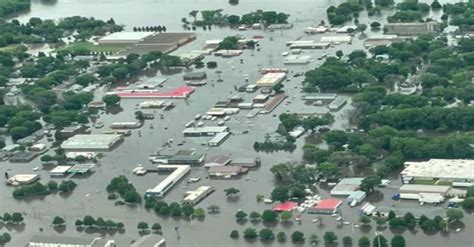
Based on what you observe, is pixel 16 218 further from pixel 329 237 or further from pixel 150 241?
pixel 329 237

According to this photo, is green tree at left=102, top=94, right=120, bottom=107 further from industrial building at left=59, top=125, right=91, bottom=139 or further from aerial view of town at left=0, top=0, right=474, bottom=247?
industrial building at left=59, top=125, right=91, bottom=139

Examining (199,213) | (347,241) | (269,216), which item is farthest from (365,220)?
(199,213)

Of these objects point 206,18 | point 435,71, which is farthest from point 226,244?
point 206,18

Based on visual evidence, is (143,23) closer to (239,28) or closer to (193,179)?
(239,28)

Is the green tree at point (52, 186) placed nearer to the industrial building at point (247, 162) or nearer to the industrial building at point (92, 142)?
the industrial building at point (92, 142)

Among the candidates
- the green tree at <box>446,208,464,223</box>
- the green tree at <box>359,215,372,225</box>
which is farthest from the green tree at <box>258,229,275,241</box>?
the green tree at <box>446,208,464,223</box>
